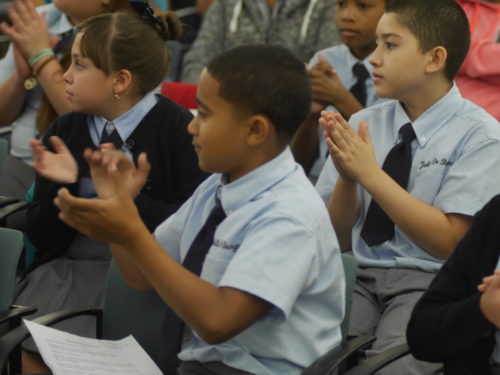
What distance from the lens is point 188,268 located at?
6.62ft

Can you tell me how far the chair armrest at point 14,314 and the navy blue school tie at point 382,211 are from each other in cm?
94

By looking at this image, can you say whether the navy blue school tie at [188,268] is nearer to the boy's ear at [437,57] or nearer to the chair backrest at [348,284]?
the chair backrest at [348,284]

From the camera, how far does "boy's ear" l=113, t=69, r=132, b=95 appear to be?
107 inches

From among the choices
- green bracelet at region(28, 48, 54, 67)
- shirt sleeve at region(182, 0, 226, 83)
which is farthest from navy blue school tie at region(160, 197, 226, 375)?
shirt sleeve at region(182, 0, 226, 83)

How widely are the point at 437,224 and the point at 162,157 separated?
807 millimetres

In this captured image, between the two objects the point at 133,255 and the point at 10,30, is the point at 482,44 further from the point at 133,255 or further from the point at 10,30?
the point at 133,255

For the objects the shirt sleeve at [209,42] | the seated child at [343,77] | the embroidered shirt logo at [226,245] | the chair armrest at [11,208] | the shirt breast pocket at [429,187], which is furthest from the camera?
the shirt sleeve at [209,42]

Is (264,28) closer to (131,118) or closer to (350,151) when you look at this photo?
(131,118)

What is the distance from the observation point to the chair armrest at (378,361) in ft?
6.50

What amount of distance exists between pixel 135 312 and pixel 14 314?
287mm

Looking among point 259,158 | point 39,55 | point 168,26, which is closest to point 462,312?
point 259,158

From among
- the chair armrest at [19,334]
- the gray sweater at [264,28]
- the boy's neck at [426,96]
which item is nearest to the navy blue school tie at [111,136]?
the chair armrest at [19,334]

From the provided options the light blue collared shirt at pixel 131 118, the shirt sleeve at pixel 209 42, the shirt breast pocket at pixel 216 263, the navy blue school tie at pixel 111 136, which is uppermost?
the shirt breast pocket at pixel 216 263

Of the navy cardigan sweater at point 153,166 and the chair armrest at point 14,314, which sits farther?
the navy cardigan sweater at point 153,166
